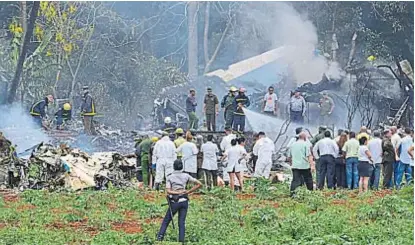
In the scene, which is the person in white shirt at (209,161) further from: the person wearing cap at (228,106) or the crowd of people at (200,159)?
the person wearing cap at (228,106)

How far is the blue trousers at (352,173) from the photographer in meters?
17.7

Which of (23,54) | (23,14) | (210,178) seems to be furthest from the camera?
(23,14)

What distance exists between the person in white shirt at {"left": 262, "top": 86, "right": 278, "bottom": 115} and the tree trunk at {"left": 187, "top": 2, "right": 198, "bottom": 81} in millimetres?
2462

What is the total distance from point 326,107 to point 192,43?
15.3 feet

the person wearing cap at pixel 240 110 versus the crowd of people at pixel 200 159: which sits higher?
the person wearing cap at pixel 240 110

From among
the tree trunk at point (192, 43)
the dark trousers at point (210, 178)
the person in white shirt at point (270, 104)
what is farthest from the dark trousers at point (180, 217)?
the tree trunk at point (192, 43)

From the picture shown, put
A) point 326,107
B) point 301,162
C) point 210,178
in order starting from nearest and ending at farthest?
1. point 301,162
2. point 210,178
3. point 326,107

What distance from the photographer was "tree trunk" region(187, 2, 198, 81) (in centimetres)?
2695

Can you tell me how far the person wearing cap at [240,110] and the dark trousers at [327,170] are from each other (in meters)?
6.82

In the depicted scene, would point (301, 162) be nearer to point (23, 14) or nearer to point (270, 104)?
point (270, 104)

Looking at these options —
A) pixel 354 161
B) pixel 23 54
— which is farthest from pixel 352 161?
pixel 23 54

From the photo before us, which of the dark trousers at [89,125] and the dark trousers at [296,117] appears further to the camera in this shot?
the dark trousers at [296,117]

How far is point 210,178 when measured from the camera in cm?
1858

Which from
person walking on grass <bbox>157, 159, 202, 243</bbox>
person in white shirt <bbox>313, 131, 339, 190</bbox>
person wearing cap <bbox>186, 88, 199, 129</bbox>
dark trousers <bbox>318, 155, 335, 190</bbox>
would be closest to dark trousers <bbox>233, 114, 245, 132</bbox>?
person wearing cap <bbox>186, 88, 199, 129</bbox>
